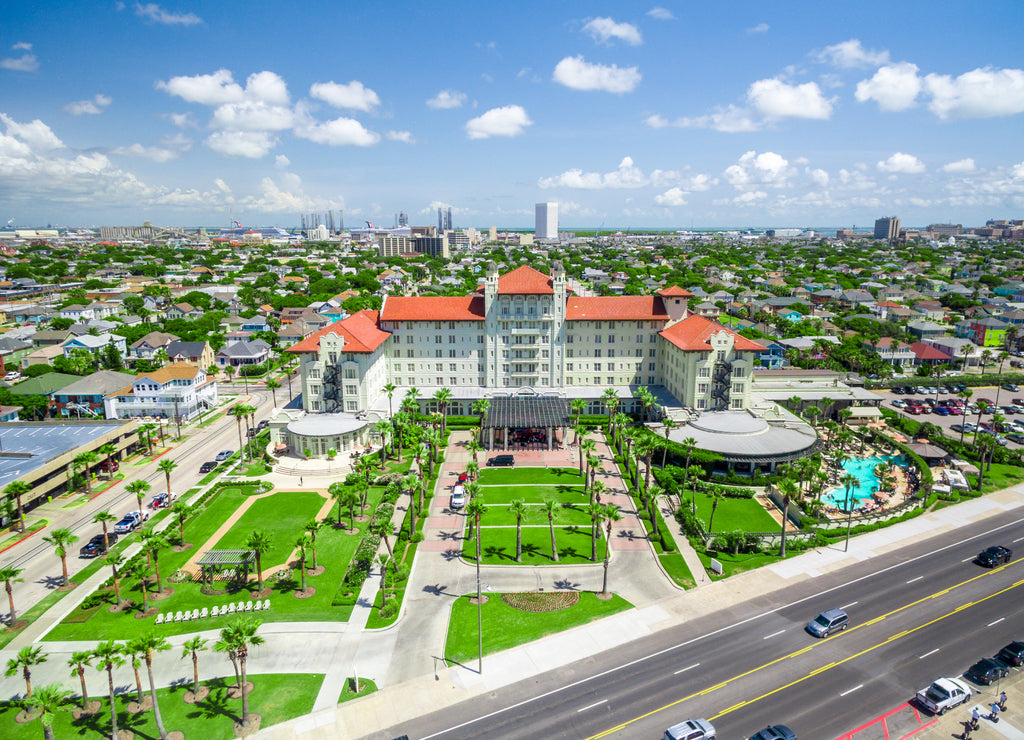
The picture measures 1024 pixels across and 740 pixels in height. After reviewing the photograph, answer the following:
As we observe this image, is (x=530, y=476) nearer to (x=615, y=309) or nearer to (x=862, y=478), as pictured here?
(x=615, y=309)

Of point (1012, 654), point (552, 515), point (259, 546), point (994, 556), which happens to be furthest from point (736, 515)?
point (259, 546)

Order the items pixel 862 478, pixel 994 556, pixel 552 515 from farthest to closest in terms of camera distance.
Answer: pixel 862 478, pixel 994 556, pixel 552 515

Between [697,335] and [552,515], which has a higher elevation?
[697,335]

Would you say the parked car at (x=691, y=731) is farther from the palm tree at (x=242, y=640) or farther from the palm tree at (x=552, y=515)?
the palm tree at (x=242, y=640)

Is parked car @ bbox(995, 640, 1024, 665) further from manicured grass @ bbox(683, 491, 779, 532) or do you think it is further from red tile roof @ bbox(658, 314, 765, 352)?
red tile roof @ bbox(658, 314, 765, 352)

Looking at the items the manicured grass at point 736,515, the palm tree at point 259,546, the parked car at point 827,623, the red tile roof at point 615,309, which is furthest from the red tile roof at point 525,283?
the parked car at point 827,623

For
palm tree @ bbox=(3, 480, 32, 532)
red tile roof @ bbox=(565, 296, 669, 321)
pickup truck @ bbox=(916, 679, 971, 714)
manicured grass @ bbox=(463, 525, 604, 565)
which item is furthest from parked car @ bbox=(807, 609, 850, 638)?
palm tree @ bbox=(3, 480, 32, 532)
